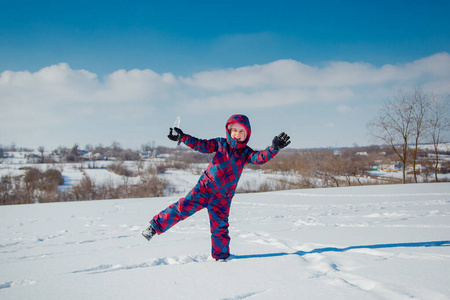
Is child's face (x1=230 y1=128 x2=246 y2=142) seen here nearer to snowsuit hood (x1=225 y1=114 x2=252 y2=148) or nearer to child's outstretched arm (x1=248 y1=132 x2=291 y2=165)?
snowsuit hood (x1=225 y1=114 x2=252 y2=148)

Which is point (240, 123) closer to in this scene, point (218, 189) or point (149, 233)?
point (218, 189)

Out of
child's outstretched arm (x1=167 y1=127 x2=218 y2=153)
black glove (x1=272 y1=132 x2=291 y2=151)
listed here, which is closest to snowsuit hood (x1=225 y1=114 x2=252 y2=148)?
child's outstretched arm (x1=167 y1=127 x2=218 y2=153)

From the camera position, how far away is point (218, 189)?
8.23 ft

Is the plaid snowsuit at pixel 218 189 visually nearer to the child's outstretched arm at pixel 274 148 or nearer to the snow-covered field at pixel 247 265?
the child's outstretched arm at pixel 274 148

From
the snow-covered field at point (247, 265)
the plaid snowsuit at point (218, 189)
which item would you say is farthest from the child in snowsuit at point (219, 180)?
the snow-covered field at point (247, 265)

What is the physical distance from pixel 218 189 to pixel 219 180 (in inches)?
3.6

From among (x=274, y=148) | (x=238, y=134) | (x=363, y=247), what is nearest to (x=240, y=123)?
(x=238, y=134)

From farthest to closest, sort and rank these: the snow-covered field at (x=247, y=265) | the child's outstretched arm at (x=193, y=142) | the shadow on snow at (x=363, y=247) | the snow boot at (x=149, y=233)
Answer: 1. the child's outstretched arm at (x=193, y=142)
2. the shadow on snow at (x=363, y=247)
3. the snow boot at (x=149, y=233)
4. the snow-covered field at (x=247, y=265)

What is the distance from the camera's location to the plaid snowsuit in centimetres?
243

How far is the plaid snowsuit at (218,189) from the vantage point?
7.97ft

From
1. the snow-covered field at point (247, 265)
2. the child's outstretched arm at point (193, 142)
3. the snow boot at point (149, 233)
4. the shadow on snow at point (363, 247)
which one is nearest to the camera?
the snow-covered field at point (247, 265)

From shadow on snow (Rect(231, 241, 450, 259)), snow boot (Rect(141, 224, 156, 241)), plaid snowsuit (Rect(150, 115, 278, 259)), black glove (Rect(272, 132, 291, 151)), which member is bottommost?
shadow on snow (Rect(231, 241, 450, 259))

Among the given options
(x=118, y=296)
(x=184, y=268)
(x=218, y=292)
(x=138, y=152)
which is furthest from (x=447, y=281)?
(x=138, y=152)

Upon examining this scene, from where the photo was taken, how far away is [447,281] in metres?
1.65
